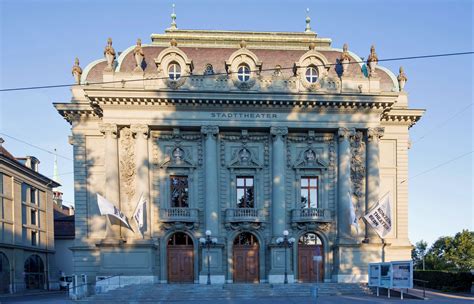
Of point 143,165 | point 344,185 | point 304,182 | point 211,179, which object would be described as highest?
point 143,165

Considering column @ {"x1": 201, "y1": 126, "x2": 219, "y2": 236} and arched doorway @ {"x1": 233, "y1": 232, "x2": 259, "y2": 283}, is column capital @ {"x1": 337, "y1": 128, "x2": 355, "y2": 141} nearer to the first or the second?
column @ {"x1": 201, "y1": 126, "x2": 219, "y2": 236}

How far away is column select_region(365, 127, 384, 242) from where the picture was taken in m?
29.4

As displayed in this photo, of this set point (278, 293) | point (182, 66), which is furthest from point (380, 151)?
point (182, 66)

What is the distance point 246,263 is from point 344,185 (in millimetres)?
8521

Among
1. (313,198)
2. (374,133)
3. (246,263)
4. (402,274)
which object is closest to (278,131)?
(313,198)

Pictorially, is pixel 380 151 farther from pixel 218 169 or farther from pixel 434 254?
pixel 434 254

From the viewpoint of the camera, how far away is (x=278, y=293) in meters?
24.8

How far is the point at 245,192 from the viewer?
3030 centimetres

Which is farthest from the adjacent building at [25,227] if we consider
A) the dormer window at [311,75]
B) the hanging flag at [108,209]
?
the dormer window at [311,75]

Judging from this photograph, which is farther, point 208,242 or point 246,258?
point 246,258

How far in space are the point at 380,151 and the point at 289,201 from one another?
7.96 m

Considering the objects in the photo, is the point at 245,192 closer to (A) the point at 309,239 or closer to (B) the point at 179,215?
(B) the point at 179,215

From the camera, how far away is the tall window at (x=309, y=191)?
30.4 meters

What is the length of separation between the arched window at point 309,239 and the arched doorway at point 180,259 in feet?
24.8
